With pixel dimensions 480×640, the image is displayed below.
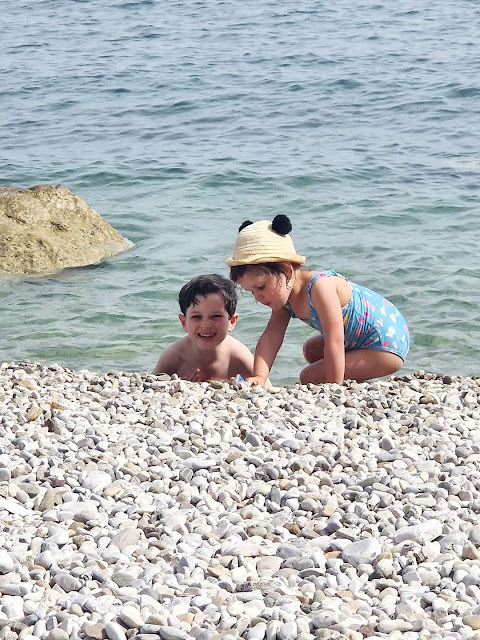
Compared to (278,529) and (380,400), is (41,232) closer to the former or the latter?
(380,400)

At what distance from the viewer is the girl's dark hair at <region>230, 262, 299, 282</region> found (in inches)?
232

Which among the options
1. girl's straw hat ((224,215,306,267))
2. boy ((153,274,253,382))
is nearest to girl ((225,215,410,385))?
girl's straw hat ((224,215,306,267))

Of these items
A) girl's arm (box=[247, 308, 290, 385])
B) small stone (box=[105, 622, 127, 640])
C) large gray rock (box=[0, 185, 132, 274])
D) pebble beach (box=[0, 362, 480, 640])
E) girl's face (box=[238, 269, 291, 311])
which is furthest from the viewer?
large gray rock (box=[0, 185, 132, 274])

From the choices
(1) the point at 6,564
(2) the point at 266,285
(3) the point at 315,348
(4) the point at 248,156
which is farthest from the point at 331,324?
(4) the point at 248,156

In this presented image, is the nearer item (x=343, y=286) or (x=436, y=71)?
(x=343, y=286)

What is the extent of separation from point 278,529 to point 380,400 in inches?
69.9

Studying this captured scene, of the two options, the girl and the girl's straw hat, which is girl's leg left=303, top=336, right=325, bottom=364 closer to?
the girl

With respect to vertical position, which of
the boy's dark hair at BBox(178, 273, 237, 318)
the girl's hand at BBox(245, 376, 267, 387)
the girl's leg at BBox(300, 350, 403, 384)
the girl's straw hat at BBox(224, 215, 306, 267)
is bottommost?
Answer: the girl's leg at BBox(300, 350, 403, 384)

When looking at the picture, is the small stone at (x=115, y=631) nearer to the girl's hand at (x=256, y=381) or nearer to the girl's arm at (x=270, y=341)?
the girl's hand at (x=256, y=381)

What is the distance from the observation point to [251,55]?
22.5 m

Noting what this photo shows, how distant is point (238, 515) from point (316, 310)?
7.74ft

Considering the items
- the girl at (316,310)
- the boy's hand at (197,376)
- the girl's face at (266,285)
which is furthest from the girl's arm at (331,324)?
the boy's hand at (197,376)

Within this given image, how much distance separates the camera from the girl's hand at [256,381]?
19.9ft

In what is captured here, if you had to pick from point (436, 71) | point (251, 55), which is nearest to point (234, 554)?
point (436, 71)
